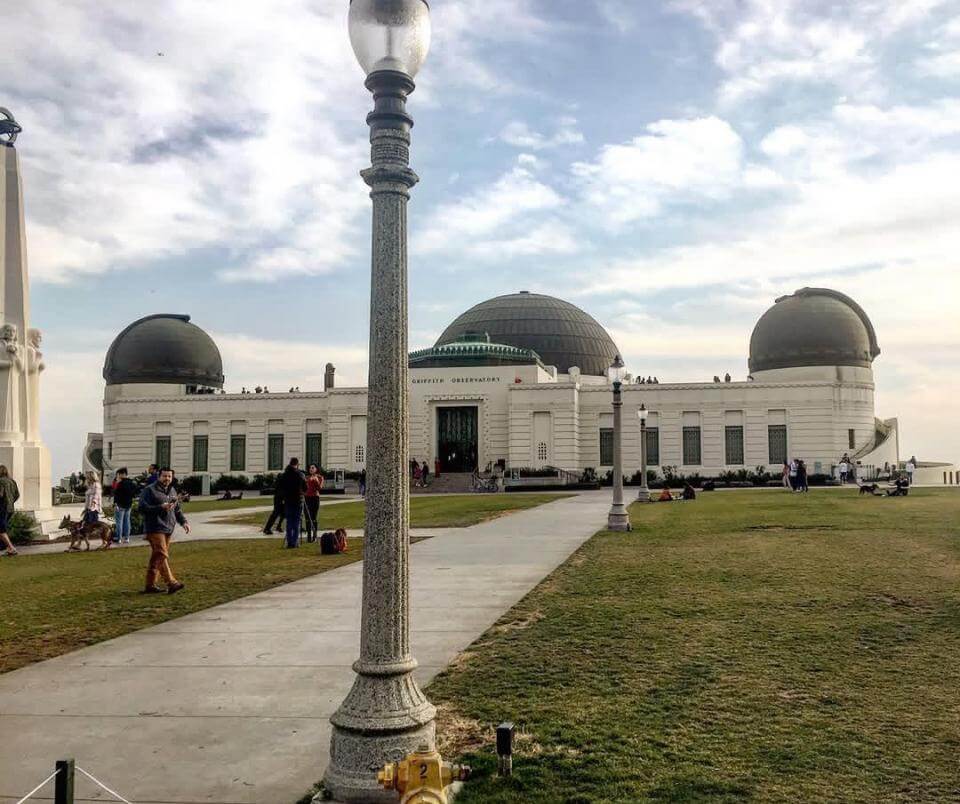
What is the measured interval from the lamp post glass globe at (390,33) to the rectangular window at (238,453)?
58.3 meters

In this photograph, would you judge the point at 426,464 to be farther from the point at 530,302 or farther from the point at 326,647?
the point at 326,647

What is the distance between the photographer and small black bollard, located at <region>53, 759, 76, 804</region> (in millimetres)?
3674

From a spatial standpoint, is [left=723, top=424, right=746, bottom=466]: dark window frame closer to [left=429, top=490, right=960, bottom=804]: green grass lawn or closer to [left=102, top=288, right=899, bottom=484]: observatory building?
[left=102, top=288, right=899, bottom=484]: observatory building

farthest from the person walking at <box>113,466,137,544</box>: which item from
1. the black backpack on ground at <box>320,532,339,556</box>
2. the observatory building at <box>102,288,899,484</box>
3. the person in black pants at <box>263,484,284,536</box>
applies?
the observatory building at <box>102,288,899,484</box>

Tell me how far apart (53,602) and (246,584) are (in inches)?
102

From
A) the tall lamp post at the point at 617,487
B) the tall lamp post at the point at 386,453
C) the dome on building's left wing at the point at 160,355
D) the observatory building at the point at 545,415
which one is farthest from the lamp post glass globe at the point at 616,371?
the dome on building's left wing at the point at 160,355

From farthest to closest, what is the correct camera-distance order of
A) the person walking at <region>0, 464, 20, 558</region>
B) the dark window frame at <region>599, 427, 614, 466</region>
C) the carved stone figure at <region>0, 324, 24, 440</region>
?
the dark window frame at <region>599, 427, 614, 466</region>
the carved stone figure at <region>0, 324, 24, 440</region>
the person walking at <region>0, 464, 20, 558</region>

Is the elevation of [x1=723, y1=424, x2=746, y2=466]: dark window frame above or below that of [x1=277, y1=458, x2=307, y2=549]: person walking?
above

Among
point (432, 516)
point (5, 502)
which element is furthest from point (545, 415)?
point (5, 502)

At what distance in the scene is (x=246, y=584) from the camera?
13.0 m

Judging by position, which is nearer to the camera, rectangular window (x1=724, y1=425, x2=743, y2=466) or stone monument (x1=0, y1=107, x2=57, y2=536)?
stone monument (x1=0, y1=107, x2=57, y2=536)

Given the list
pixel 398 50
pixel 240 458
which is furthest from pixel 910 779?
pixel 240 458

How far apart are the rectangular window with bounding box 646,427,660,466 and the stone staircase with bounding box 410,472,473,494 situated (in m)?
11.8

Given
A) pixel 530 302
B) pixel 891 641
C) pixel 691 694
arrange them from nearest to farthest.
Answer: pixel 691 694, pixel 891 641, pixel 530 302
